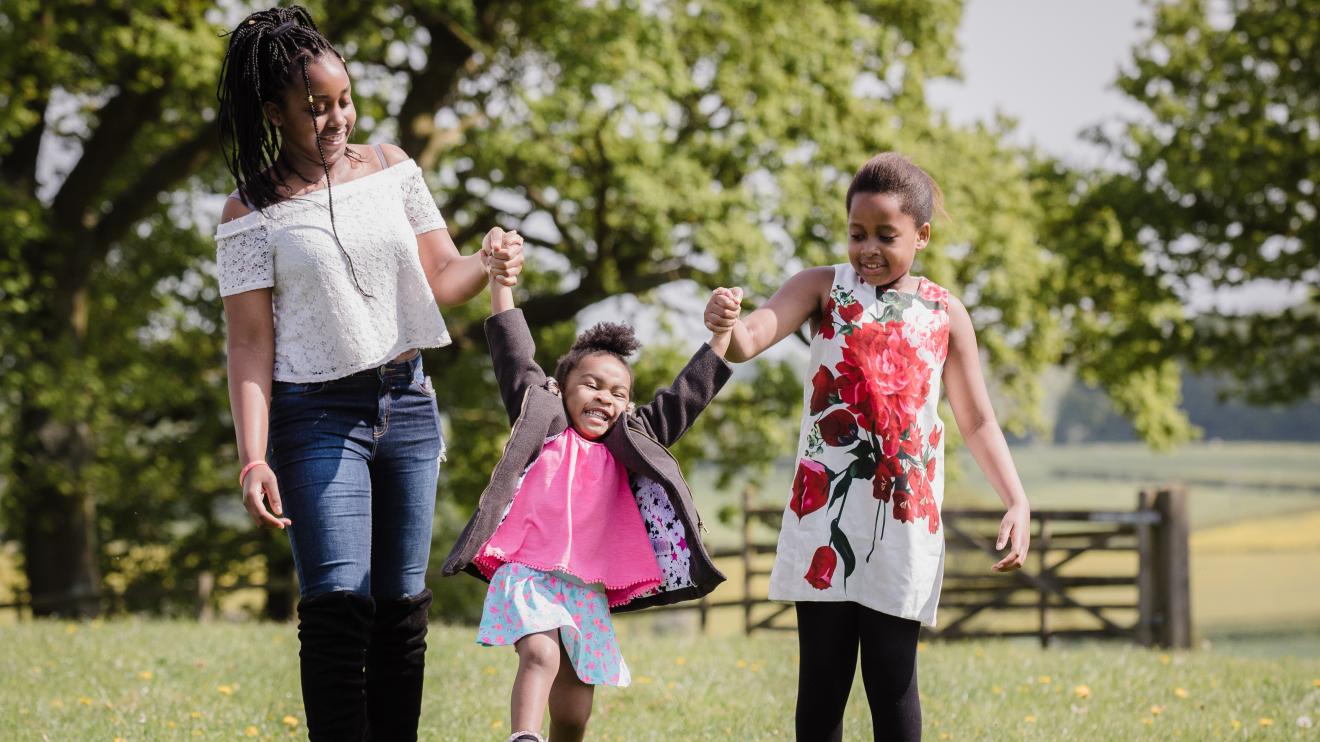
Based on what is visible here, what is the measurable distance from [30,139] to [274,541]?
23.0ft

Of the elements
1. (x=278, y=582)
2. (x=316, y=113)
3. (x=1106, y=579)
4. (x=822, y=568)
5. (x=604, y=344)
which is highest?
(x=316, y=113)

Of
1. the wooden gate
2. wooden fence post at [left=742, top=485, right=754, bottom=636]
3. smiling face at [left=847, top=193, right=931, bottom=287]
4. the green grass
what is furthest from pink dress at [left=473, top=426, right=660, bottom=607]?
wooden fence post at [left=742, top=485, right=754, bottom=636]

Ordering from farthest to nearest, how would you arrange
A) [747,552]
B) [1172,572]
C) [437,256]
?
1. [747,552]
2. [1172,572]
3. [437,256]

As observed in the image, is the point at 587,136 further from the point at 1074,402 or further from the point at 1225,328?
the point at 1074,402

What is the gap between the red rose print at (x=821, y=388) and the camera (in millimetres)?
3599

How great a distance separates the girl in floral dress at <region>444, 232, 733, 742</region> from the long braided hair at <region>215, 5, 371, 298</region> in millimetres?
606

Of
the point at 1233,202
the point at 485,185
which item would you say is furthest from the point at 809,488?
the point at 1233,202

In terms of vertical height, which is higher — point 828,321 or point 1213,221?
point 1213,221

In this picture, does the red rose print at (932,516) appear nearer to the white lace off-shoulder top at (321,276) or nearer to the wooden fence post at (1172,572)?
the white lace off-shoulder top at (321,276)

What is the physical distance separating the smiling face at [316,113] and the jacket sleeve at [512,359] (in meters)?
0.66

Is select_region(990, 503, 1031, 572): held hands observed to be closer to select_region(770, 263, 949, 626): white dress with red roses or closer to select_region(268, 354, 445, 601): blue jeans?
select_region(770, 263, 949, 626): white dress with red roses

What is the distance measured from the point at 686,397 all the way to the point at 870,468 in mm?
559

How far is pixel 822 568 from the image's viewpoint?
3465 millimetres

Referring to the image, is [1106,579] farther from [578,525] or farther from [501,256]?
[501,256]
